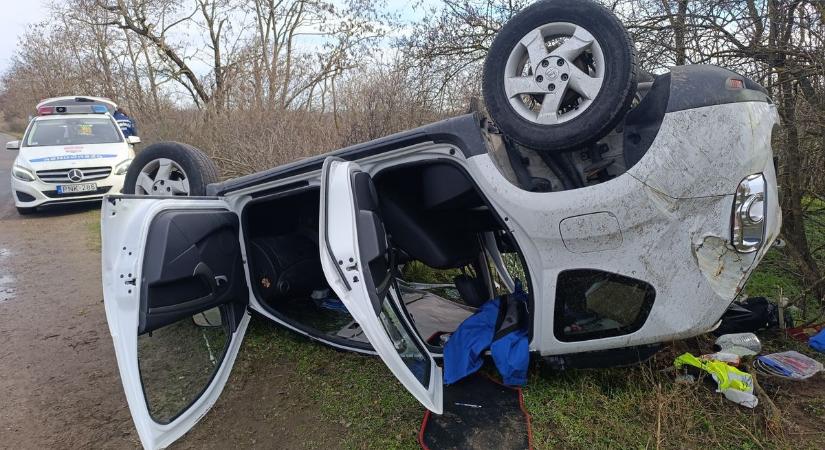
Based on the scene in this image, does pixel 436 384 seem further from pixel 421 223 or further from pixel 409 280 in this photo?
pixel 409 280

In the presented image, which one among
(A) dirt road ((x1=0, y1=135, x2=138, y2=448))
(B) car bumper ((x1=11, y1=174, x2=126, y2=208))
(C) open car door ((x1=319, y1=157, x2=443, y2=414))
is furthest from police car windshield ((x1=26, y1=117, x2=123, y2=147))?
(C) open car door ((x1=319, y1=157, x2=443, y2=414))

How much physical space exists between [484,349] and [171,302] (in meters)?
1.74

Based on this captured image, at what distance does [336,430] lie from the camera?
2.63m

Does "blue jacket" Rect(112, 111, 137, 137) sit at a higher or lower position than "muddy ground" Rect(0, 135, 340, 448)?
higher

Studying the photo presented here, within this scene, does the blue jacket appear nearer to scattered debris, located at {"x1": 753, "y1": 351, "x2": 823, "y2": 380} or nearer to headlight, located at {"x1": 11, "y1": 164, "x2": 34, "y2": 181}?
headlight, located at {"x1": 11, "y1": 164, "x2": 34, "y2": 181}

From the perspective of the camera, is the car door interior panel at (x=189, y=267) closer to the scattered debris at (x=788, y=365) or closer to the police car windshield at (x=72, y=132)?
the scattered debris at (x=788, y=365)

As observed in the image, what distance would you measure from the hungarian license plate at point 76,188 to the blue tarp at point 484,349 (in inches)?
326

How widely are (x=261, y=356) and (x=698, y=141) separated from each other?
116 inches

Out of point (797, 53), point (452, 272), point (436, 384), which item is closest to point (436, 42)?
point (452, 272)

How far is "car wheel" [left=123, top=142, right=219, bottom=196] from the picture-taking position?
12.3ft

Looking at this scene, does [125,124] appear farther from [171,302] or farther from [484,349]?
[484,349]

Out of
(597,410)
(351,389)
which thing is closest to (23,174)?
(351,389)

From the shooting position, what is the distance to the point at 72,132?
31.1 feet

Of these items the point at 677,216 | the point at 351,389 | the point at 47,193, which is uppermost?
the point at 677,216
